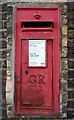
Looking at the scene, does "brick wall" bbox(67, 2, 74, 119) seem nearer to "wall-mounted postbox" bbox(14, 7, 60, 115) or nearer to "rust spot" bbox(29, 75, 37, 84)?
"wall-mounted postbox" bbox(14, 7, 60, 115)

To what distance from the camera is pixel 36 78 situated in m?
2.76

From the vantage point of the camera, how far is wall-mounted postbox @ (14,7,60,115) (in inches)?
108

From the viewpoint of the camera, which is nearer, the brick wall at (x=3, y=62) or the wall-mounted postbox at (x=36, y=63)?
the wall-mounted postbox at (x=36, y=63)

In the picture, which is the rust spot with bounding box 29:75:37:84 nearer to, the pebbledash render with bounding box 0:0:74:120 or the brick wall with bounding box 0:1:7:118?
the pebbledash render with bounding box 0:0:74:120

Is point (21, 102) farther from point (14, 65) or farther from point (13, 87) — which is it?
point (14, 65)

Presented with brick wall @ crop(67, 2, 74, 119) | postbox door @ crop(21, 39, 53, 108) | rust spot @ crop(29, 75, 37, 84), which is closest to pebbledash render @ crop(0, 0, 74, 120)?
brick wall @ crop(67, 2, 74, 119)

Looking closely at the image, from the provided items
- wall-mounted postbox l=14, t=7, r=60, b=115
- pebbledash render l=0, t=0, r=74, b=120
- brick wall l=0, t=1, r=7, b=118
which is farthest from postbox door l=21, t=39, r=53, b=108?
brick wall l=0, t=1, r=7, b=118

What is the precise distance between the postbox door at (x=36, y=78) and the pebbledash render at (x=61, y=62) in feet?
0.59

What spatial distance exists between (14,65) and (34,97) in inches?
24.7

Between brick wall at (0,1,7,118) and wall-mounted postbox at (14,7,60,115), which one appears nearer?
wall-mounted postbox at (14,7,60,115)

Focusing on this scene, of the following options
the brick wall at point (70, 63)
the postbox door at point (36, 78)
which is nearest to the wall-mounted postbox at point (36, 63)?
the postbox door at point (36, 78)

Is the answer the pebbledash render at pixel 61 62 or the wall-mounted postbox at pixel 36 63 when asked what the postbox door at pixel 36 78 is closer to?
the wall-mounted postbox at pixel 36 63

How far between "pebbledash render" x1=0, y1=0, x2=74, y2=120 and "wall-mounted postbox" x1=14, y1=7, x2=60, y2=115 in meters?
0.08

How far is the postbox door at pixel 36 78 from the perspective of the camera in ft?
8.99
